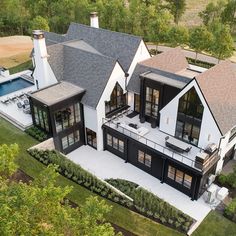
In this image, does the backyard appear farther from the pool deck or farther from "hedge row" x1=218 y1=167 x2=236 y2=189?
the pool deck

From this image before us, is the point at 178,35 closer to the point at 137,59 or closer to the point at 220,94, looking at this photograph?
the point at 137,59

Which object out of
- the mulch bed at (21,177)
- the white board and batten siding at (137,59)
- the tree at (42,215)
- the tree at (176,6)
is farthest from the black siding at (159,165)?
the tree at (176,6)

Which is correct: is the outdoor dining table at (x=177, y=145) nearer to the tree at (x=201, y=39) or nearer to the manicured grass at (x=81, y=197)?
the manicured grass at (x=81, y=197)

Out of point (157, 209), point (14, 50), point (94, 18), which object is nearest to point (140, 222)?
point (157, 209)

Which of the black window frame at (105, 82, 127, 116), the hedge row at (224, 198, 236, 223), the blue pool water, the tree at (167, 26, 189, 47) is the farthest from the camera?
the tree at (167, 26, 189, 47)

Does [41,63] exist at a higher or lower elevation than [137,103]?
higher

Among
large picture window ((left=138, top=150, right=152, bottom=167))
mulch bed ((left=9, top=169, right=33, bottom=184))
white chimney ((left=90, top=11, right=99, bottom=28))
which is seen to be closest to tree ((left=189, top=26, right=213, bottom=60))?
white chimney ((left=90, top=11, right=99, bottom=28))

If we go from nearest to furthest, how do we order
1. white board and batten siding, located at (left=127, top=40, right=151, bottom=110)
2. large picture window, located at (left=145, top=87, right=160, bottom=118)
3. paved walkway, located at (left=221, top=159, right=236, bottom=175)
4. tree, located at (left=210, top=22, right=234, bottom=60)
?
1. paved walkway, located at (left=221, top=159, right=236, bottom=175)
2. large picture window, located at (left=145, top=87, right=160, bottom=118)
3. white board and batten siding, located at (left=127, top=40, right=151, bottom=110)
4. tree, located at (left=210, top=22, right=234, bottom=60)
